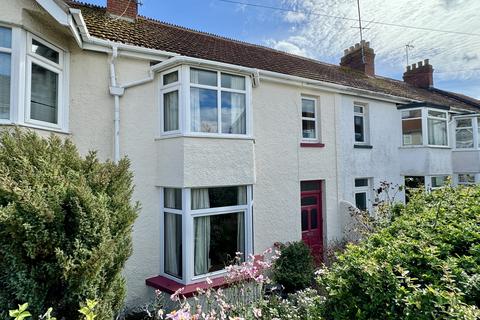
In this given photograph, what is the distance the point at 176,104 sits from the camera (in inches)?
299

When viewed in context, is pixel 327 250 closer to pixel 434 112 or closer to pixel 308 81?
pixel 308 81

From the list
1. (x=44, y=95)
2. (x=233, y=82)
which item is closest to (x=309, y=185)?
(x=233, y=82)

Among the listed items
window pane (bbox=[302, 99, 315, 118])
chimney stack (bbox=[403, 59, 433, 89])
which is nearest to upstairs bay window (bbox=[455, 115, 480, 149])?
chimney stack (bbox=[403, 59, 433, 89])

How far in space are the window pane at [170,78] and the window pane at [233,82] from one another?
1320 millimetres

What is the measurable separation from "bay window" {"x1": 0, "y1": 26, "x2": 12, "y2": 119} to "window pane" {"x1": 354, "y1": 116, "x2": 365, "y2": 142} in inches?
475

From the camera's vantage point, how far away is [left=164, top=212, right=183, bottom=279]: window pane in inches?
292

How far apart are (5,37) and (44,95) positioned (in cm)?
126

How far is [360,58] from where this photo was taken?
17391 mm

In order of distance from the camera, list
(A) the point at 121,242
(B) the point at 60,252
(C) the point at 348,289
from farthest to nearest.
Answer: (A) the point at 121,242, (B) the point at 60,252, (C) the point at 348,289

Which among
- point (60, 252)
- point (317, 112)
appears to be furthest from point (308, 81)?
point (60, 252)

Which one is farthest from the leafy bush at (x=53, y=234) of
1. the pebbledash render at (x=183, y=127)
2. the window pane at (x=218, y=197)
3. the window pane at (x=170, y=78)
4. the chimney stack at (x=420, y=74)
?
the chimney stack at (x=420, y=74)

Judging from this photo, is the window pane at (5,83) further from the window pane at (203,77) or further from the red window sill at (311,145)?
the red window sill at (311,145)

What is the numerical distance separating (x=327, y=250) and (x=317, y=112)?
5.31 metres

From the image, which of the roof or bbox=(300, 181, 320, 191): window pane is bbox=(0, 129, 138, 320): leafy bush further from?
bbox=(300, 181, 320, 191): window pane
